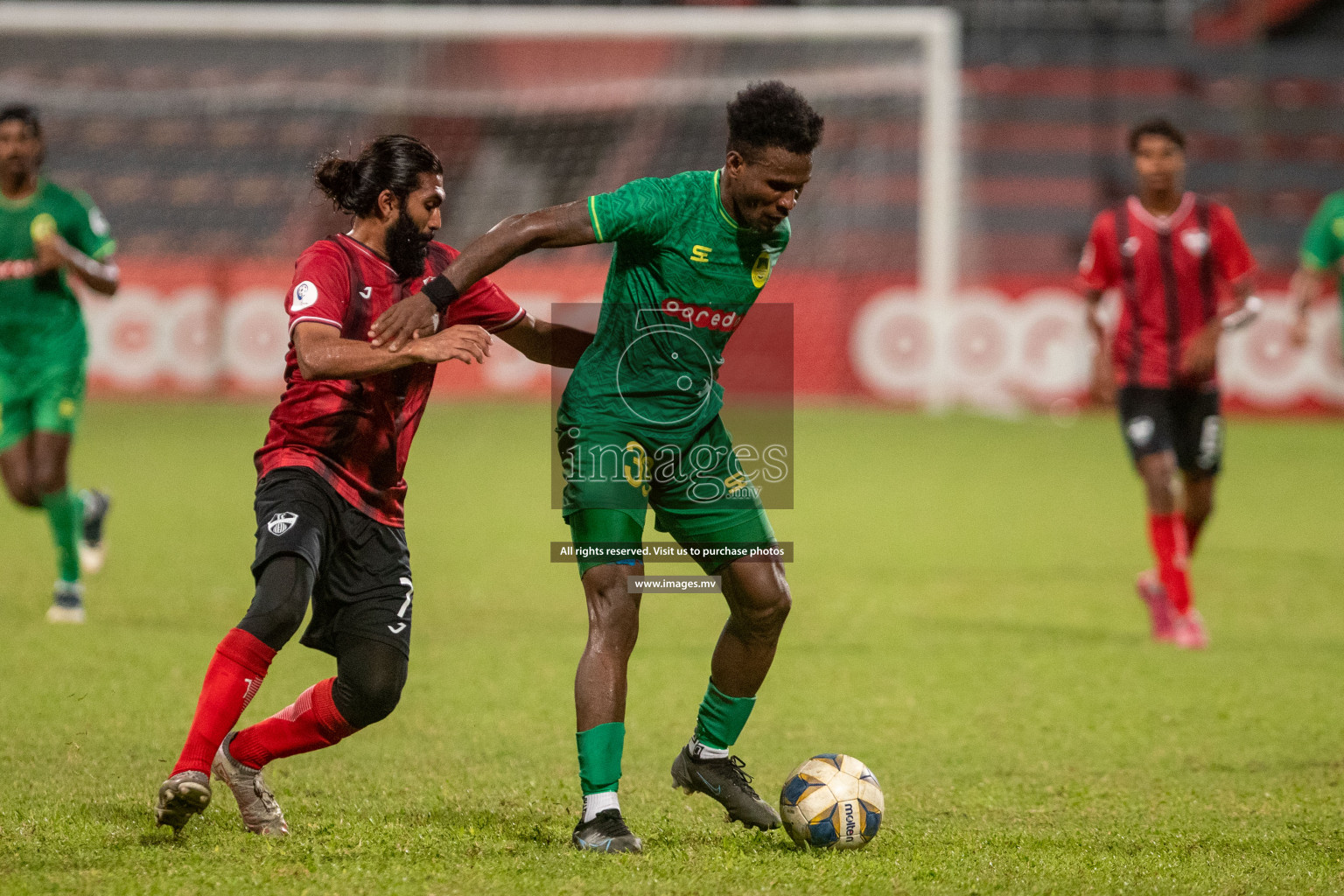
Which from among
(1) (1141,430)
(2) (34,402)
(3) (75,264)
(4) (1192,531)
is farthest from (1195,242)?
(2) (34,402)

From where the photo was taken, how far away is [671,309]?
177 inches

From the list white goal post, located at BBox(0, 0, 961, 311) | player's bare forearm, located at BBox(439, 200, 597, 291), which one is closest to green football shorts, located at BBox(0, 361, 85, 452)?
player's bare forearm, located at BBox(439, 200, 597, 291)

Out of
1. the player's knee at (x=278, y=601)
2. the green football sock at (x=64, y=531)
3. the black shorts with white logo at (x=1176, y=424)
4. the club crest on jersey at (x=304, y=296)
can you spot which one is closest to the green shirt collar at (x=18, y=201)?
the green football sock at (x=64, y=531)

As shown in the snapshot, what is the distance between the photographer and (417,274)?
15.0ft

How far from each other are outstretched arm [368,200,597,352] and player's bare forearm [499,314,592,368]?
61 centimetres

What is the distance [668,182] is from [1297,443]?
15.9 meters

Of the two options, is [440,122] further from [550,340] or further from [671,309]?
[671,309]

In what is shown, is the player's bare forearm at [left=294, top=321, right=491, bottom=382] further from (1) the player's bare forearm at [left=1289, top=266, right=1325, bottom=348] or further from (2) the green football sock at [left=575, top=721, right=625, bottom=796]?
(1) the player's bare forearm at [left=1289, top=266, right=1325, bottom=348]

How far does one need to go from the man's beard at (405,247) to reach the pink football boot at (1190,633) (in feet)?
16.1

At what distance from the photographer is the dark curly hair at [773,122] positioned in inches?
170

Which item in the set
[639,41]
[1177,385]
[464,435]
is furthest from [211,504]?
[639,41]

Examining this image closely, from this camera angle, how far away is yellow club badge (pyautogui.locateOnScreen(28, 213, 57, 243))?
7.91m

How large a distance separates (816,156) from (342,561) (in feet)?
67.5

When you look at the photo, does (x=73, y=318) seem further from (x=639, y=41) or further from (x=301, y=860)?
(x=639, y=41)
